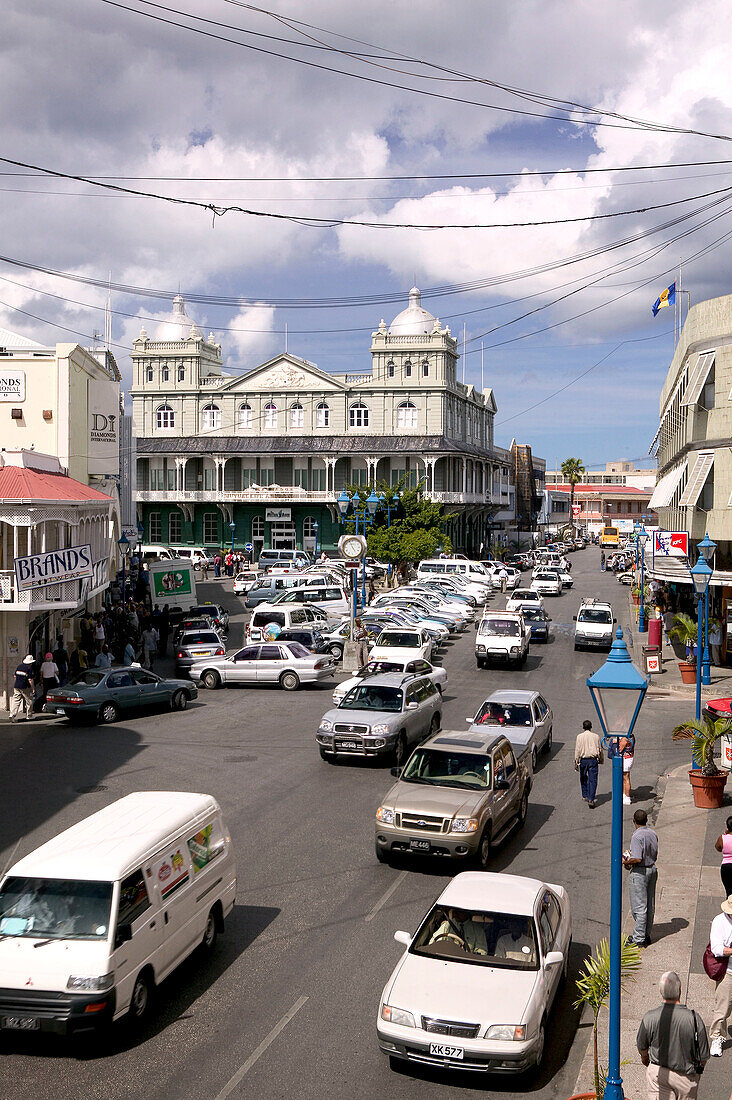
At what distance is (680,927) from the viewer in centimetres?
1191

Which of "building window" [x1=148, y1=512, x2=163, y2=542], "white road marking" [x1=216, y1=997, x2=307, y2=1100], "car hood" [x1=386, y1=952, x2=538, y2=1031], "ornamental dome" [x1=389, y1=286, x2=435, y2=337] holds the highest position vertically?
"ornamental dome" [x1=389, y1=286, x2=435, y2=337]

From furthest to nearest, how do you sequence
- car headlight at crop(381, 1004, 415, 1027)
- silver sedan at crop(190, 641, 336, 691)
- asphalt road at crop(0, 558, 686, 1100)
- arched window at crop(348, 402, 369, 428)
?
arched window at crop(348, 402, 369, 428) < silver sedan at crop(190, 641, 336, 691) < asphalt road at crop(0, 558, 686, 1100) < car headlight at crop(381, 1004, 415, 1027)

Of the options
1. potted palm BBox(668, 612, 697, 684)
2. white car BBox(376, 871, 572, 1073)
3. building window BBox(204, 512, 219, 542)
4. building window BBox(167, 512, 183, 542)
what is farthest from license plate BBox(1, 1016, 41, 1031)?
building window BBox(167, 512, 183, 542)

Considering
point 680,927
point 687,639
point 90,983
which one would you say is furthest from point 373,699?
point 687,639

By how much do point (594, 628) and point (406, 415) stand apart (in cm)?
4652

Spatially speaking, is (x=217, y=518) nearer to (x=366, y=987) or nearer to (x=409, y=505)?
(x=409, y=505)

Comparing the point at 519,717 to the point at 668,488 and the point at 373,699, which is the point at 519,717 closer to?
the point at 373,699

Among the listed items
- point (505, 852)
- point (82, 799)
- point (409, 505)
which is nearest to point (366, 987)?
point (505, 852)

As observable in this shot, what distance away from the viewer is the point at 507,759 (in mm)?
15094

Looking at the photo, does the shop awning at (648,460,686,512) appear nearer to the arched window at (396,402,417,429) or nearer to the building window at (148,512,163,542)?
the arched window at (396,402,417,429)

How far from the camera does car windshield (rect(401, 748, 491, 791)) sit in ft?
46.6

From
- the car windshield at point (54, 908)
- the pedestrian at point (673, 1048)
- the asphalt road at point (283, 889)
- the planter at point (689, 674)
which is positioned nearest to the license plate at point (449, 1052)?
the asphalt road at point (283, 889)

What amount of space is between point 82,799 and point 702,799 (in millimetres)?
10680

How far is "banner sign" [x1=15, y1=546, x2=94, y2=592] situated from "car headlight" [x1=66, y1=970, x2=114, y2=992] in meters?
17.2
